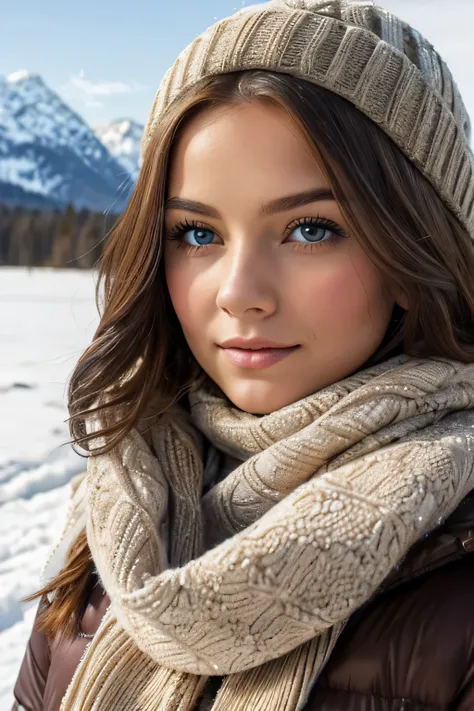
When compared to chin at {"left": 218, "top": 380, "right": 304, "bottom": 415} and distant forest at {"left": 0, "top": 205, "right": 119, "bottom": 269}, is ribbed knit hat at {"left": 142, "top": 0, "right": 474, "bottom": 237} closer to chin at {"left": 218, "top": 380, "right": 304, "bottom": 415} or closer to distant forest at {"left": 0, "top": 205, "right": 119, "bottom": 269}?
chin at {"left": 218, "top": 380, "right": 304, "bottom": 415}

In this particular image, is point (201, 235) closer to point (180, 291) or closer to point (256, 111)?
point (180, 291)

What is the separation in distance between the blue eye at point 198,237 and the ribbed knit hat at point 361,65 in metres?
0.22

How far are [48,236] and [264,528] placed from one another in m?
15.3

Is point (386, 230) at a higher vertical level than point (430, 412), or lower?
higher

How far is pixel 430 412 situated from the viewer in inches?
46.3

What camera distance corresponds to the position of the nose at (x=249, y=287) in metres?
1.14

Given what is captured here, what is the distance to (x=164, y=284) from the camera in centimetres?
144

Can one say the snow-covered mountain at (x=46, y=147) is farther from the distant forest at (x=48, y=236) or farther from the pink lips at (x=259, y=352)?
the pink lips at (x=259, y=352)

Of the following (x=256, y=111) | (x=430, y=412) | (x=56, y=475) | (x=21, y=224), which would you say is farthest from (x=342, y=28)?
(x=21, y=224)

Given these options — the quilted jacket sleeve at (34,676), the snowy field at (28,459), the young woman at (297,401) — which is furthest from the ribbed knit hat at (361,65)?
the quilted jacket sleeve at (34,676)

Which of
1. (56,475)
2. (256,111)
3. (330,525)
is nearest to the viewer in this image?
(330,525)

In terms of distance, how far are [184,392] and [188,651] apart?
1.84 ft

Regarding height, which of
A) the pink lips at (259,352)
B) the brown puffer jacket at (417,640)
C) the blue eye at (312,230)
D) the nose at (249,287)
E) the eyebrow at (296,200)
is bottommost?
the brown puffer jacket at (417,640)

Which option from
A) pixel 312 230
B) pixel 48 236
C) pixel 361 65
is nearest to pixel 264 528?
pixel 312 230
